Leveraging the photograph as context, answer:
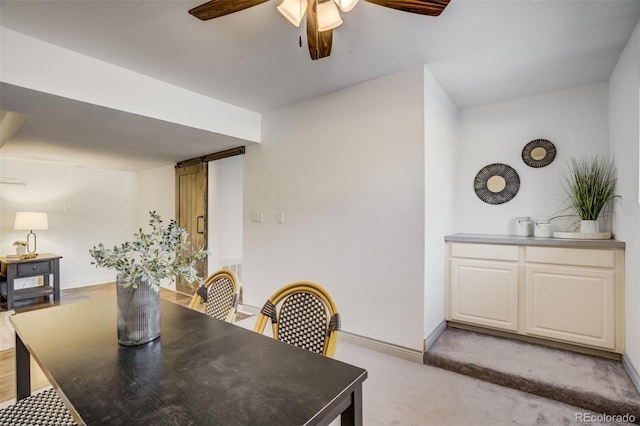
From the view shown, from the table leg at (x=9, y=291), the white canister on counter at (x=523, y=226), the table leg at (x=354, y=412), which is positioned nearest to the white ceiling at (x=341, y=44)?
the white canister on counter at (x=523, y=226)

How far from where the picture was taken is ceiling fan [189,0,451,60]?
1446 millimetres

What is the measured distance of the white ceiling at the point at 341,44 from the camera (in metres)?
1.75

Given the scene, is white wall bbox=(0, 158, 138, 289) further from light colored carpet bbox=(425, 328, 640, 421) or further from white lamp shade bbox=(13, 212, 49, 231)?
light colored carpet bbox=(425, 328, 640, 421)

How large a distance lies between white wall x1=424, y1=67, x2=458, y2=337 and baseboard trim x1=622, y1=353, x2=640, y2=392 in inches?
46.6

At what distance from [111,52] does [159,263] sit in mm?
Result: 1840

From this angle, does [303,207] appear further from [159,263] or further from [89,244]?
[89,244]

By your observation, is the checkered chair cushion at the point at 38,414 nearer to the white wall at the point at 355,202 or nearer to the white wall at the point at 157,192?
the white wall at the point at 355,202

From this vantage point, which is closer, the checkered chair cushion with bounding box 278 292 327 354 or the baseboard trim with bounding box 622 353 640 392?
the checkered chair cushion with bounding box 278 292 327 354

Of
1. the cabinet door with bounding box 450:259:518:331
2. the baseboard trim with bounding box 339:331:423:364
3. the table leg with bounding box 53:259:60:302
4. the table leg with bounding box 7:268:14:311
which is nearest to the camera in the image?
the baseboard trim with bounding box 339:331:423:364

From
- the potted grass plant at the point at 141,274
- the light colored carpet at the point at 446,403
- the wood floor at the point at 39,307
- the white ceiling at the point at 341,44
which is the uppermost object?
the white ceiling at the point at 341,44

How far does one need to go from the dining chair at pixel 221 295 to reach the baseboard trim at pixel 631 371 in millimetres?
2395

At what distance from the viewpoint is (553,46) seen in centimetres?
210

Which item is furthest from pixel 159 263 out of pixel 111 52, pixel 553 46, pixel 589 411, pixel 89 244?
pixel 89 244

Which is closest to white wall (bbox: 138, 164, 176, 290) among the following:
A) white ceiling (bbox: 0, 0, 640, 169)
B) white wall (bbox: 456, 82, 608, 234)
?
white ceiling (bbox: 0, 0, 640, 169)
